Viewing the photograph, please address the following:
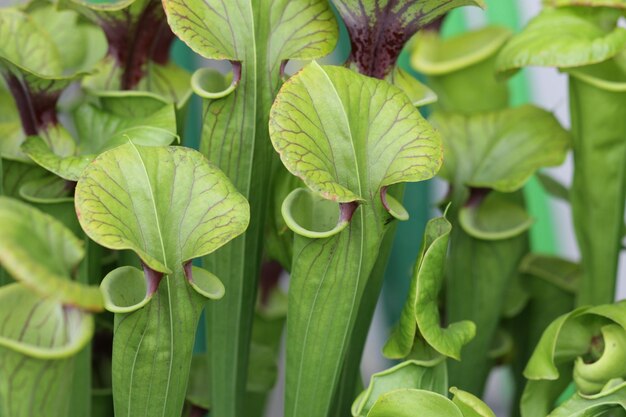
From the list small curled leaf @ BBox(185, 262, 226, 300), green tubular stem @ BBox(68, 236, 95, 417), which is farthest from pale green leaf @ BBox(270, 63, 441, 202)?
green tubular stem @ BBox(68, 236, 95, 417)

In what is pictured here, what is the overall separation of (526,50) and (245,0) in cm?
26

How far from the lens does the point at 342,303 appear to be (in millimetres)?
589

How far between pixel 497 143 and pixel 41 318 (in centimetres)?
48

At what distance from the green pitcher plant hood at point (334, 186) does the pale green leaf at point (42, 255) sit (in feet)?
0.45

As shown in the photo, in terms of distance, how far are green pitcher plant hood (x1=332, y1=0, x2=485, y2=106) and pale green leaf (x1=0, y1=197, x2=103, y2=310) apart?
0.28 meters

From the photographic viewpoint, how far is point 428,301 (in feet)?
1.96

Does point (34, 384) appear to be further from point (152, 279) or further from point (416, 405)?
point (416, 405)

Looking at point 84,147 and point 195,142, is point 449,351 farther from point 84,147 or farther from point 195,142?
point 195,142

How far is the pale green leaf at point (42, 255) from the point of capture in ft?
1.27

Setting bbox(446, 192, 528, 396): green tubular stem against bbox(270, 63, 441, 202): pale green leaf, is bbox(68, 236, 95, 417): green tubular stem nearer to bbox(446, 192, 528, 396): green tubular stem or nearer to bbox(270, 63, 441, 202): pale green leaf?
bbox(270, 63, 441, 202): pale green leaf

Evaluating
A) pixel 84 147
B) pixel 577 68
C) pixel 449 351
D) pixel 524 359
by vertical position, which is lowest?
pixel 524 359

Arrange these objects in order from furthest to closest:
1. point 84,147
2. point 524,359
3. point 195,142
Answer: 1. point 195,142
2. point 524,359
3. point 84,147

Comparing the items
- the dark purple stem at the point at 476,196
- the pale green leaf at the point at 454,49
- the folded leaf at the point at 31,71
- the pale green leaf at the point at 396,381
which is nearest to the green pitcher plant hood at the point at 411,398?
the pale green leaf at the point at 396,381

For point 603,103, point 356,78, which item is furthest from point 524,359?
point 356,78
